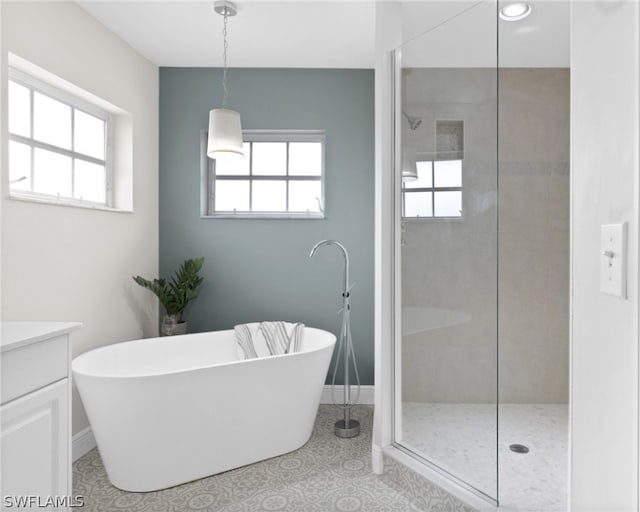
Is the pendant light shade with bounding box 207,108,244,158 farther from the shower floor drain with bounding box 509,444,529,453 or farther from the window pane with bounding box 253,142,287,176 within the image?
the shower floor drain with bounding box 509,444,529,453

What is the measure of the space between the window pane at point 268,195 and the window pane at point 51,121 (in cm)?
134

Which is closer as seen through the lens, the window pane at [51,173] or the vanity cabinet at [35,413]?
the vanity cabinet at [35,413]

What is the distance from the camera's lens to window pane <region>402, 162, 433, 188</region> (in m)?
2.09

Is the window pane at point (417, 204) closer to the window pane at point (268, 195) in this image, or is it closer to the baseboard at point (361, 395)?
the window pane at point (268, 195)

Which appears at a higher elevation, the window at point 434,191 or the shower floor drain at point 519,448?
the window at point 434,191

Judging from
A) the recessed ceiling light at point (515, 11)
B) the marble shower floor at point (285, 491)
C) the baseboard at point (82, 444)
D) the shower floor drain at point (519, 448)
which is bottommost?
the marble shower floor at point (285, 491)

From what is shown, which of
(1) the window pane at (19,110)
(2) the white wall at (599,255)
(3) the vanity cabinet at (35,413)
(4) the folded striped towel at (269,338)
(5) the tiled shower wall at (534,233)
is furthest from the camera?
(4) the folded striped towel at (269,338)

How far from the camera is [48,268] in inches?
Result: 87.3

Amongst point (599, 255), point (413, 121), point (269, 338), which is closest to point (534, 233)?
point (413, 121)

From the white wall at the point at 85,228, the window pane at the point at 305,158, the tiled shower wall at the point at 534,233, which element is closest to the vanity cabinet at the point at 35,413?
the white wall at the point at 85,228

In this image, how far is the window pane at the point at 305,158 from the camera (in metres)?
3.34

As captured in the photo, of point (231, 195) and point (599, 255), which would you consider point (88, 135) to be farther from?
point (599, 255)

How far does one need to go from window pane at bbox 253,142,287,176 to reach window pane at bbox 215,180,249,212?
0.19m

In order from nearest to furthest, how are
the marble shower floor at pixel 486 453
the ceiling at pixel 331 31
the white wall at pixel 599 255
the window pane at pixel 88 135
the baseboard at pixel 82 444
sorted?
the white wall at pixel 599 255 < the marble shower floor at pixel 486 453 < the ceiling at pixel 331 31 < the baseboard at pixel 82 444 < the window pane at pixel 88 135
